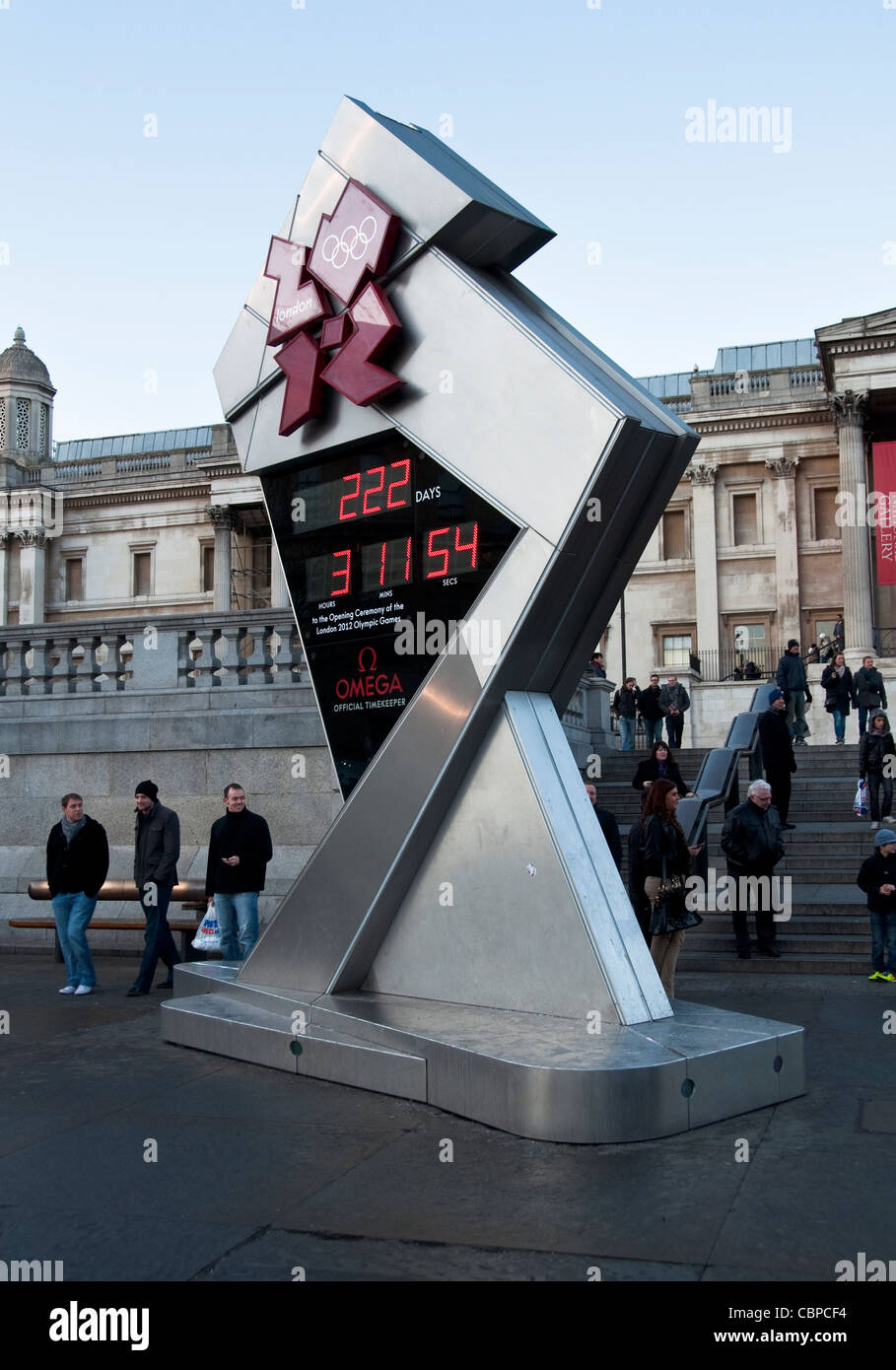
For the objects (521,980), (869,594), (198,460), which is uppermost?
(198,460)

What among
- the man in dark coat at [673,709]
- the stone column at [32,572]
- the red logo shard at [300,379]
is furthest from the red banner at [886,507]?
the stone column at [32,572]

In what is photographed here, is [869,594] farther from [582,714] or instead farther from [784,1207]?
[784,1207]

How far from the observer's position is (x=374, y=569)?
8.43 meters

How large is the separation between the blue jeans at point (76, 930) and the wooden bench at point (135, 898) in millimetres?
1282

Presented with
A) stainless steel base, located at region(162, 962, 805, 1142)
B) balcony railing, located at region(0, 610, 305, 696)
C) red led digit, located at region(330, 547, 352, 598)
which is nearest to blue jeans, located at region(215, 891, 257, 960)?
stainless steel base, located at region(162, 962, 805, 1142)

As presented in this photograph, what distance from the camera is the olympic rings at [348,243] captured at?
816 cm

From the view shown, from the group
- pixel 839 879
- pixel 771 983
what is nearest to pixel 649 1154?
pixel 771 983

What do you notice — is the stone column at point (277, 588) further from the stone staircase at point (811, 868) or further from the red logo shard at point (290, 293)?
the red logo shard at point (290, 293)

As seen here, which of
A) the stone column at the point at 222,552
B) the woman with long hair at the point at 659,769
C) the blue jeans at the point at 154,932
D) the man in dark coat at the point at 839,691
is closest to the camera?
the blue jeans at the point at 154,932

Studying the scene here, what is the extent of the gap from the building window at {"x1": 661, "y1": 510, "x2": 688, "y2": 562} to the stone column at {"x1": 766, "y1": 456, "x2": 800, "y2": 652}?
3.81 m

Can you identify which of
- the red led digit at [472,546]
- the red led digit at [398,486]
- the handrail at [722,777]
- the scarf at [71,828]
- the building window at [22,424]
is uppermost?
the building window at [22,424]
